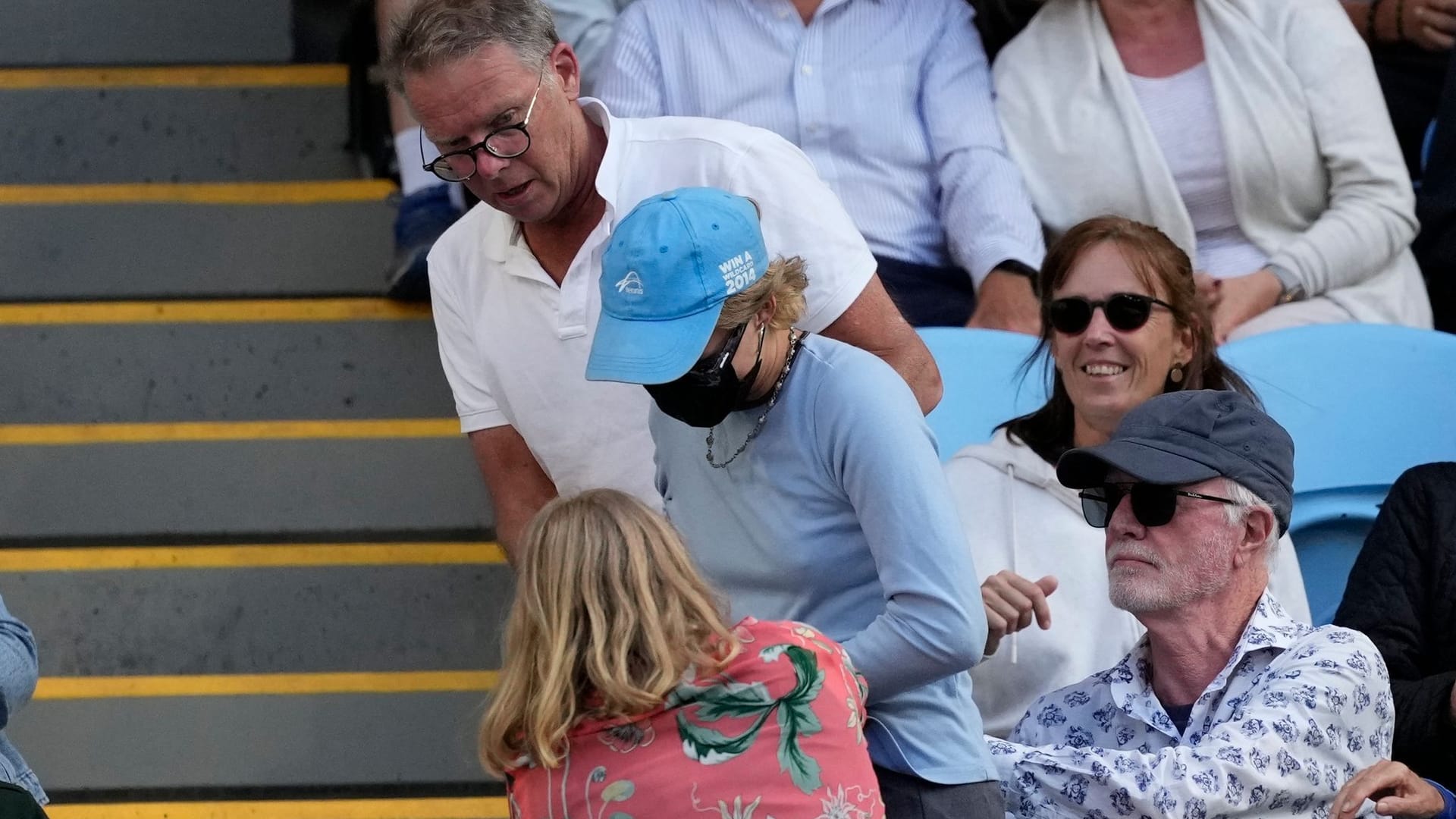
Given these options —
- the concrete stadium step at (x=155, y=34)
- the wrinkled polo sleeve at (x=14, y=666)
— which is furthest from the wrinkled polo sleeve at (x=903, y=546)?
the concrete stadium step at (x=155, y=34)

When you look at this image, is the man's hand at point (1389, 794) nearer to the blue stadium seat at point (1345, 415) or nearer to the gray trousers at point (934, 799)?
the gray trousers at point (934, 799)

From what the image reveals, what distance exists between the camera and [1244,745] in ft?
5.78

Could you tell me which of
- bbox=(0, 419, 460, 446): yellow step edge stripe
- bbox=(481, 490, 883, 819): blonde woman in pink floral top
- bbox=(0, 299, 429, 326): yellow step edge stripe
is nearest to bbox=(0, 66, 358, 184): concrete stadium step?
bbox=(0, 299, 429, 326): yellow step edge stripe

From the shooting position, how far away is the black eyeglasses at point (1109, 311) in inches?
100

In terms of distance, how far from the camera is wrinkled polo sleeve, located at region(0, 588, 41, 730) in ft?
6.65

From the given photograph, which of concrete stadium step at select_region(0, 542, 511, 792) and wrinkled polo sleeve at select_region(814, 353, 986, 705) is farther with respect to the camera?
concrete stadium step at select_region(0, 542, 511, 792)

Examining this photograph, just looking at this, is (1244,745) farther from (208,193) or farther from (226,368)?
(208,193)

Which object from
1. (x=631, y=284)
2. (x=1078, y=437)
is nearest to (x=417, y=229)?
(x=1078, y=437)

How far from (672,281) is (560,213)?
50cm

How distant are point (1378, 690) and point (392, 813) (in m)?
1.65

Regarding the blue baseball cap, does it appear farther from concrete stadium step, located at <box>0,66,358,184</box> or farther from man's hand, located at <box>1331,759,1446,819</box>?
concrete stadium step, located at <box>0,66,358,184</box>

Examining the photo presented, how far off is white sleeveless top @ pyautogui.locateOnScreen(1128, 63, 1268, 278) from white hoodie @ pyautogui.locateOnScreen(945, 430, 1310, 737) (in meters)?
0.92

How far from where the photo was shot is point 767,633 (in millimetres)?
1629

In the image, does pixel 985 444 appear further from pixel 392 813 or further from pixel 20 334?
pixel 20 334
